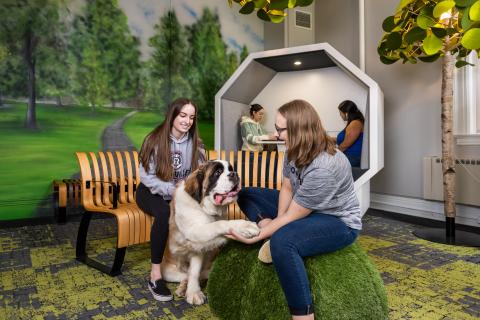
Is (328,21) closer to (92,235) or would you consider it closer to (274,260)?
(92,235)

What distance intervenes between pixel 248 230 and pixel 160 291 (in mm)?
1033

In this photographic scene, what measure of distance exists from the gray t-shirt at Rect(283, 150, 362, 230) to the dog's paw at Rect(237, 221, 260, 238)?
0.99ft

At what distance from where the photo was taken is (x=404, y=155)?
5809mm

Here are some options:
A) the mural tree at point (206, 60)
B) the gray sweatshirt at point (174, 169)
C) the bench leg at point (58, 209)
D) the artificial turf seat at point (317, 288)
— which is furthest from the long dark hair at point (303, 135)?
the mural tree at point (206, 60)

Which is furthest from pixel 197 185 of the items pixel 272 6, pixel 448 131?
pixel 448 131

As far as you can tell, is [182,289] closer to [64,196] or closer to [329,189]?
[329,189]

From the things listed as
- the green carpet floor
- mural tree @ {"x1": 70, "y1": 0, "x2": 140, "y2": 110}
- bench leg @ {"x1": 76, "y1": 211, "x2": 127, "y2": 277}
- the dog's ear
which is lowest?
the green carpet floor

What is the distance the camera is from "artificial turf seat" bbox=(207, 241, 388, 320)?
183 centimetres

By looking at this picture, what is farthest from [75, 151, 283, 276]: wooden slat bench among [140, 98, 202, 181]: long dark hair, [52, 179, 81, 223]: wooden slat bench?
[52, 179, 81, 223]: wooden slat bench

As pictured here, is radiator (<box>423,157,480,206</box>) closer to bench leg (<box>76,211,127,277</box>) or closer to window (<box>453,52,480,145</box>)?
window (<box>453,52,480,145</box>)

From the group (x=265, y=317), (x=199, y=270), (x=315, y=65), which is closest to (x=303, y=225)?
(x=265, y=317)

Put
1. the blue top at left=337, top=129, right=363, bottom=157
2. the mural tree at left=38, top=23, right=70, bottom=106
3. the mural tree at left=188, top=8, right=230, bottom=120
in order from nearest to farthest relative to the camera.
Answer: the blue top at left=337, top=129, right=363, bottom=157
the mural tree at left=38, top=23, right=70, bottom=106
the mural tree at left=188, top=8, right=230, bottom=120

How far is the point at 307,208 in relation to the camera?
6.59 ft

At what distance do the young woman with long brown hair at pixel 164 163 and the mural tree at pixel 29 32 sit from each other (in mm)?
3580
